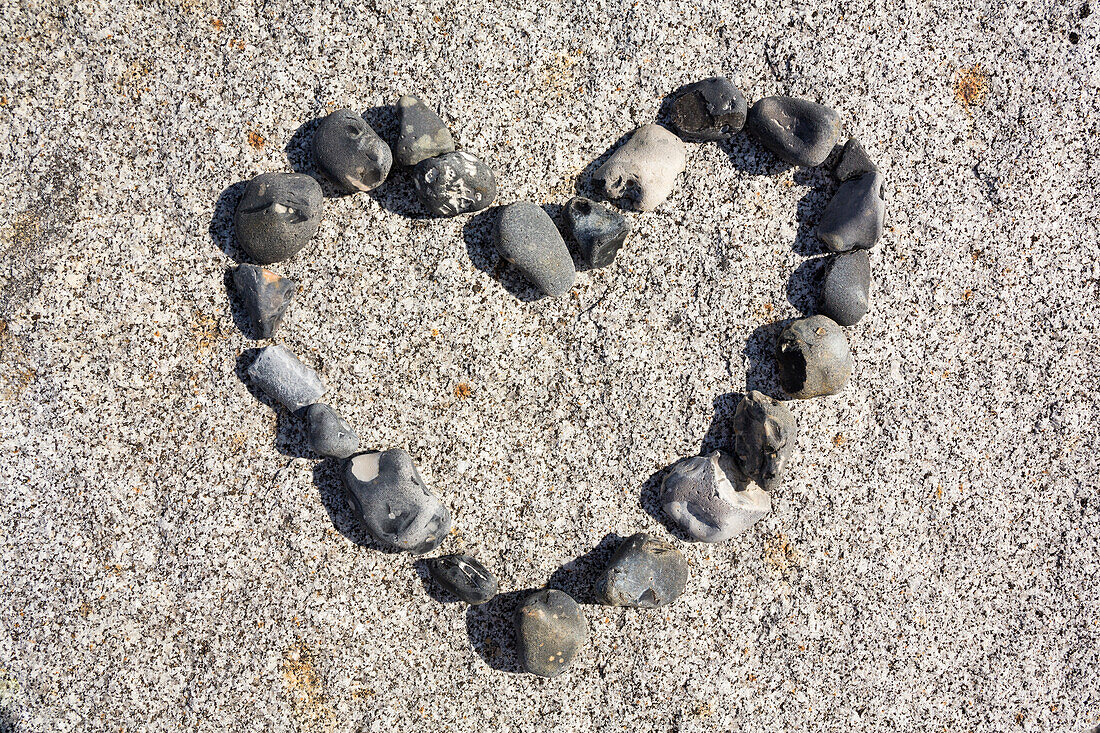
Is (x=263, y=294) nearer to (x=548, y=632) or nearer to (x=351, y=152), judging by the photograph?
(x=351, y=152)

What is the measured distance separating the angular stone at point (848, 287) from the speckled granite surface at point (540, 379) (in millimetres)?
53

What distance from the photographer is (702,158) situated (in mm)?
1188

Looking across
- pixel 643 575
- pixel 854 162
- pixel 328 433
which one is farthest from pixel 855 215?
pixel 328 433

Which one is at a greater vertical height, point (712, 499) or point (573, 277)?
point (573, 277)

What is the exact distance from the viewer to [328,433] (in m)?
1.09

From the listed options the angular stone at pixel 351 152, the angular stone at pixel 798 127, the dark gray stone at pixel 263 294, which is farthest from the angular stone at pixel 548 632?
the angular stone at pixel 798 127

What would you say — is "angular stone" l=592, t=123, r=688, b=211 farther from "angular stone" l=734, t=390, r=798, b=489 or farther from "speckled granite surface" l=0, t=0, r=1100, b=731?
"angular stone" l=734, t=390, r=798, b=489

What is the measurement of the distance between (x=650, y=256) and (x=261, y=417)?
2.56 ft

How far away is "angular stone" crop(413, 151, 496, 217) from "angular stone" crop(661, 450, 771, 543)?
0.62 metres

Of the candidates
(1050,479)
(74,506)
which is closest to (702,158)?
(1050,479)

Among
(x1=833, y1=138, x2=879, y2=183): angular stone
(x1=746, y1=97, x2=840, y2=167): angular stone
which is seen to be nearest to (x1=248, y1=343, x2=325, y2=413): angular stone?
(x1=746, y1=97, x2=840, y2=167): angular stone

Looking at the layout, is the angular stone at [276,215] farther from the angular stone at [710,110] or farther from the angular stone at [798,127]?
the angular stone at [798,127]

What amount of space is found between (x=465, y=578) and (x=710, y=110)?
0.95 metres

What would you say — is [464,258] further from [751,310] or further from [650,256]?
[751,310]
